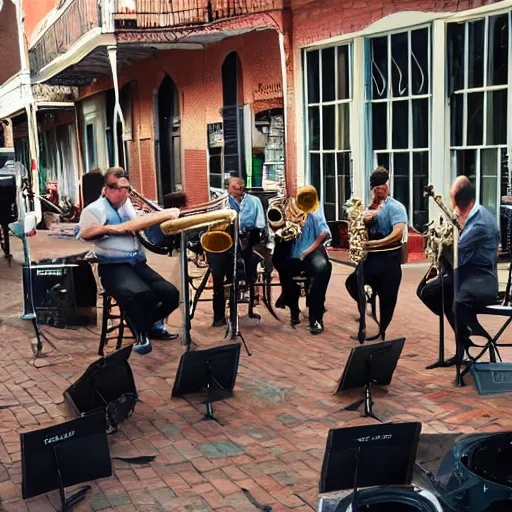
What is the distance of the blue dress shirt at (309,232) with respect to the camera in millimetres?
7871

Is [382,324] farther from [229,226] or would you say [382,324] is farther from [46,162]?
[46,162]

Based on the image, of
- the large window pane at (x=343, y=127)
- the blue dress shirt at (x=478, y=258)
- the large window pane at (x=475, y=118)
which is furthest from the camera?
the large window pane at (x=343, y=127)

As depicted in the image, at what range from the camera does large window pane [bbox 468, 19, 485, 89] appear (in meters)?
9.93

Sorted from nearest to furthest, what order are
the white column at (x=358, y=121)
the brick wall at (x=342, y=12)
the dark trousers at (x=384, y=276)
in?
the dark trousers at (x=384, y=276)
the brick wall at (x=342, y=12)
the white column at (x=358, y=121)

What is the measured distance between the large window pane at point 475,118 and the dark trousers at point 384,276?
3707 millimetres

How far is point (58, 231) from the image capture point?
39.9 ft

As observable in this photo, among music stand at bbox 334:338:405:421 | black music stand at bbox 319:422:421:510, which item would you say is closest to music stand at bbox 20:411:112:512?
black music stand at bbox 319:422:421:510

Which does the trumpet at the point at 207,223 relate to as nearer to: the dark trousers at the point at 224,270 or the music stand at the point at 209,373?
the dark trousers at the point at 224,270

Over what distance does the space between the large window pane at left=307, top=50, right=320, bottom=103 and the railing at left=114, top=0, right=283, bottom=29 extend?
0.93 metres

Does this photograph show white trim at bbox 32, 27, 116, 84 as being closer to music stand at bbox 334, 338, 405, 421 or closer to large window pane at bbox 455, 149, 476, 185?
large window pane at bbox 455, 149, 476, 185

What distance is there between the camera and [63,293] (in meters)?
8.06

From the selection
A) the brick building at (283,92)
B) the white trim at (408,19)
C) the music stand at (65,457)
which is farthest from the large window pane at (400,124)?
the music stand at (65,457)

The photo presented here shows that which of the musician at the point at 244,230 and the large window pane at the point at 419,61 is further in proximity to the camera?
the large window pane at the point at 419,61

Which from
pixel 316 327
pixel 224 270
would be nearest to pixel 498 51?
pixel 316 327
